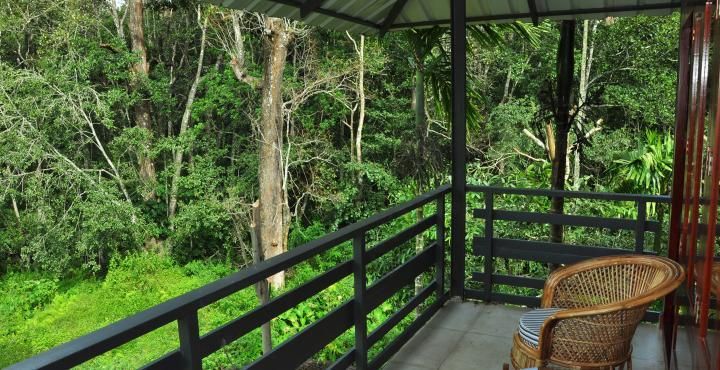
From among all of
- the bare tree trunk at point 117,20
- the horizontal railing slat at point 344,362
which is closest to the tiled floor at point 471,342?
the horizontal railing slat at point 344,362

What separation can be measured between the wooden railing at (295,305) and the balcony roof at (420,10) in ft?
4.49

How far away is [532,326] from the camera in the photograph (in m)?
2.37

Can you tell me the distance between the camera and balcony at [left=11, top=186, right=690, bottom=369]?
1.58 meters

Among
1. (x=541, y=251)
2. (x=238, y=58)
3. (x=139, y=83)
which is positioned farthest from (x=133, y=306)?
(x=541, y=251)

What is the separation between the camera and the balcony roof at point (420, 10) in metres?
3.60

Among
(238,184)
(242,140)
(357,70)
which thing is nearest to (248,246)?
(238,184)

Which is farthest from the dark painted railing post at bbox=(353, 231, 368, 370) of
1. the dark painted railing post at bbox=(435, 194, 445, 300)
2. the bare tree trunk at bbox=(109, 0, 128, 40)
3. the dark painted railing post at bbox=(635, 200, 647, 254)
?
the bare tree trunk at bbox=(109, 0, 128, 40)

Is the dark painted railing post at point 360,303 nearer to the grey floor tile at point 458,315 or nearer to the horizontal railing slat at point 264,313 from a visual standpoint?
the horizontal railing slat at point 264,313

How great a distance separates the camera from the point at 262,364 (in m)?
2.01

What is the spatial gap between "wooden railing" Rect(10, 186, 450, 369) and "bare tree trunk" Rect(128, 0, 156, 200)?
11360mm

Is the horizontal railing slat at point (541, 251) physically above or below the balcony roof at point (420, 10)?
below

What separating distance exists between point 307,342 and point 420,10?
287cm

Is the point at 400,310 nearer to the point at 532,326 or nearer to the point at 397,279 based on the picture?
the point at 397,279

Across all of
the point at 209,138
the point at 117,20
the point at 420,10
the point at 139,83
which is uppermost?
the point at 117,20
